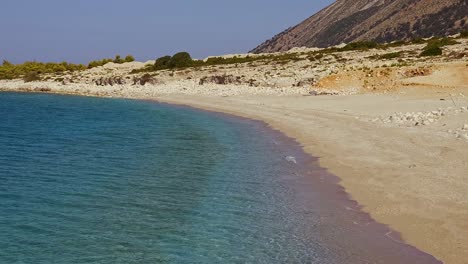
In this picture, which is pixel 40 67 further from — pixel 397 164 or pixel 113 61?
pixel 397 164

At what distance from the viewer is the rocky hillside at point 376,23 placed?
379ft

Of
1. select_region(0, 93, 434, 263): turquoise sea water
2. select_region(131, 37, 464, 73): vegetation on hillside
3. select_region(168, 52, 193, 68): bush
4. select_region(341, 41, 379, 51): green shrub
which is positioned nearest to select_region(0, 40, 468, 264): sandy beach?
select_region(0, 93, 434, 263): turquoise sea water

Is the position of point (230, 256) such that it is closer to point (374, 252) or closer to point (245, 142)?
point (374, 252)

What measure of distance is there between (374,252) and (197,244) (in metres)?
3.18

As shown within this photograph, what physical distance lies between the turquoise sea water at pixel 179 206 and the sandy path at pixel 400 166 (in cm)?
61

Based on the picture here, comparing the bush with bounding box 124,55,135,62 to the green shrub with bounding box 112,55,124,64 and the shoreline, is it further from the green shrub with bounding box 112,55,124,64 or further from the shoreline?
the shoreline

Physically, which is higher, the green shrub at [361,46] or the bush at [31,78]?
the green shrub at [361,46]

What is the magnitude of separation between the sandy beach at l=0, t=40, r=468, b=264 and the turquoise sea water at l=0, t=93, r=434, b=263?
0.82m

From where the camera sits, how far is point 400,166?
15977mm

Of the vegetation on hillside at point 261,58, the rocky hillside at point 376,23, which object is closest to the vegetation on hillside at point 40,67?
the vegetation on hillside at point 261,58

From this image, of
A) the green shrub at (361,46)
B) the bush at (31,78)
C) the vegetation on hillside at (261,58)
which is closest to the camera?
the vegetation on hillside at (261,58)

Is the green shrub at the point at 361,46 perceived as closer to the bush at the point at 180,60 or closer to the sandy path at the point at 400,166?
the bush at the point at 180,60

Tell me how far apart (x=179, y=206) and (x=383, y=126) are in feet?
46.3

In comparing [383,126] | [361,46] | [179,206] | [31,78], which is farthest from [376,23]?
[179,206]
